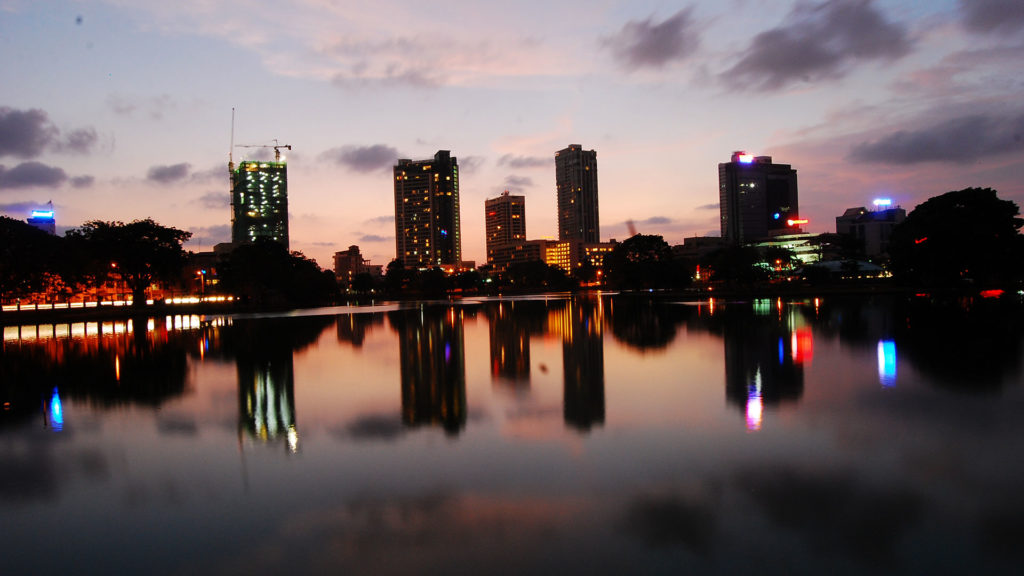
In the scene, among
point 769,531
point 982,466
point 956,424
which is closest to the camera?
point 769,531

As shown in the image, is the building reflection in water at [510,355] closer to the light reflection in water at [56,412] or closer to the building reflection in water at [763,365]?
the building reflection in water at [763,365]

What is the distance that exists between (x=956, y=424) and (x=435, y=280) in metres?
128

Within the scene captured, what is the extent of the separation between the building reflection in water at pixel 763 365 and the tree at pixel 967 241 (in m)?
43.1

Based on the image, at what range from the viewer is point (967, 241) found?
59656mm

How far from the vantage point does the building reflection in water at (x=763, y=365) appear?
11984 millimetres

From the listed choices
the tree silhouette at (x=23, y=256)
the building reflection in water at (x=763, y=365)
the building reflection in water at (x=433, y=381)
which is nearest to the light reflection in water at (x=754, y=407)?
the building reflection in water at (x=763, y=365)

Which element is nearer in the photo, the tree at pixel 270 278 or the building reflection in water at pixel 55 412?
the building reflection in water at pixel 55 412

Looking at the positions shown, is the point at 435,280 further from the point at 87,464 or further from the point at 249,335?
the point at 87,464

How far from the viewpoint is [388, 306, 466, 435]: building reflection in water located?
1129 centimetres

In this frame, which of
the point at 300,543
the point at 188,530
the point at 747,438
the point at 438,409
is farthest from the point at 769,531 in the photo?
the point at 438,409

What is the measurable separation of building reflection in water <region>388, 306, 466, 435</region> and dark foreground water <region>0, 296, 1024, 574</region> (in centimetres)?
10

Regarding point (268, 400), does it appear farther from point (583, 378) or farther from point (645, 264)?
point (645, 264)

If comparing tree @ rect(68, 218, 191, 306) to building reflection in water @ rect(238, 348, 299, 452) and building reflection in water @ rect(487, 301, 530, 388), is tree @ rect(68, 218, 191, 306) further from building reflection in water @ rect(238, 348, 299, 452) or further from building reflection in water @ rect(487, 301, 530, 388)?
building reflection in water @ rect(238, 348, 299, 452)

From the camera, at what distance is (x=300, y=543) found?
19.8 ft
